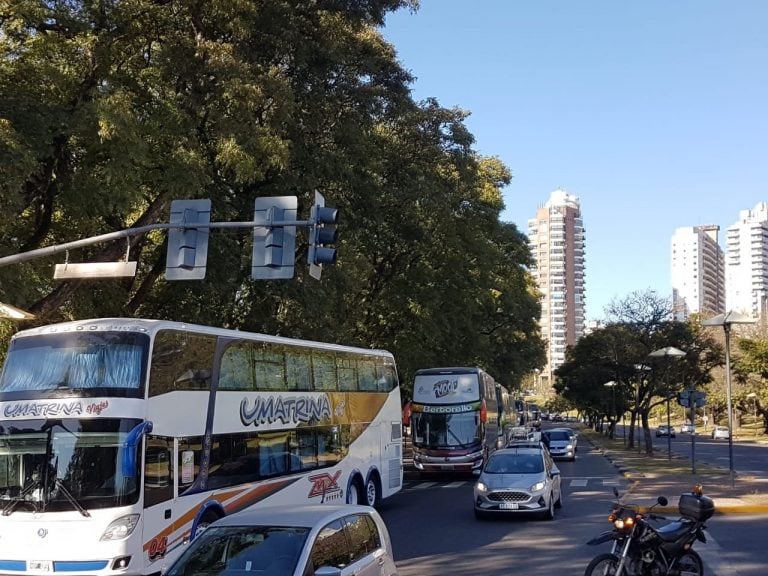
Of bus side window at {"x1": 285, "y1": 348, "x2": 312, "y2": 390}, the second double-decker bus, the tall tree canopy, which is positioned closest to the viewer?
bus side window at {"x1": 285, "y1": 348, "x2": 312, "y2": 390}

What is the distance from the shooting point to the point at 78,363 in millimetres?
10953

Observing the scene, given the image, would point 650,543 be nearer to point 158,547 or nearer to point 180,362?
point 158,547

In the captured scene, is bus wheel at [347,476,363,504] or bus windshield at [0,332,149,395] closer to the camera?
bus windshield at [0,332,149,395]

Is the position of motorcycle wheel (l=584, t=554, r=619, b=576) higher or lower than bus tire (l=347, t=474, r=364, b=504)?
higher

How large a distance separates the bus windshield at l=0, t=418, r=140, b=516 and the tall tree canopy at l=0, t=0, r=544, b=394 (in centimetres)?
641

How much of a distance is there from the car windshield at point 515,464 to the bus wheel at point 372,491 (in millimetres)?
3164

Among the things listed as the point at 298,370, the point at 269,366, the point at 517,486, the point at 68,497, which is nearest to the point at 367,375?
the point at 298,370

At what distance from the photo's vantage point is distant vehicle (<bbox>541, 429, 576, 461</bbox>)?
41094 millimetres

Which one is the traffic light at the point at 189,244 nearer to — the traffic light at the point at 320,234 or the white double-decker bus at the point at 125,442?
the white double-decker bus at the point at 125,442

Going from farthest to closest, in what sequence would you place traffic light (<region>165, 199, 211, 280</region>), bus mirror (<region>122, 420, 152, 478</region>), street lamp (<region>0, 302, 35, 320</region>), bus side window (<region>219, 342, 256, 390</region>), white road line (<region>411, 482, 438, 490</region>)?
white road line (<region>411, 482, 438, 490</region>)
street lamp (<region>0, 302, 35, 320</region>)
bus side window (<region>219, 342, 256, 390</region>)
traffic light (<region>165, 199, 211, 280</region>)
bus mirror (<region>122, 420, 152, 478</region>)

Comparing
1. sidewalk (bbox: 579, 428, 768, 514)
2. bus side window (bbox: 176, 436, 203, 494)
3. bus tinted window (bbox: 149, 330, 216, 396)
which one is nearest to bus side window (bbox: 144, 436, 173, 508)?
bus side window (bbox: 176, 436, 203, 494)

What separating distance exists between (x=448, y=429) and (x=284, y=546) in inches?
930

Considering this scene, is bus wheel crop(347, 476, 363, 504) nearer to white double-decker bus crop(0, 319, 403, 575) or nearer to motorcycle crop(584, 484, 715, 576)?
white double-decker bus crop(0, 319, 403, 575)

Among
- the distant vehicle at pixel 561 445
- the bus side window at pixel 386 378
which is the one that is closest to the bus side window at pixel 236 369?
the bus side window at pixel 386 378
